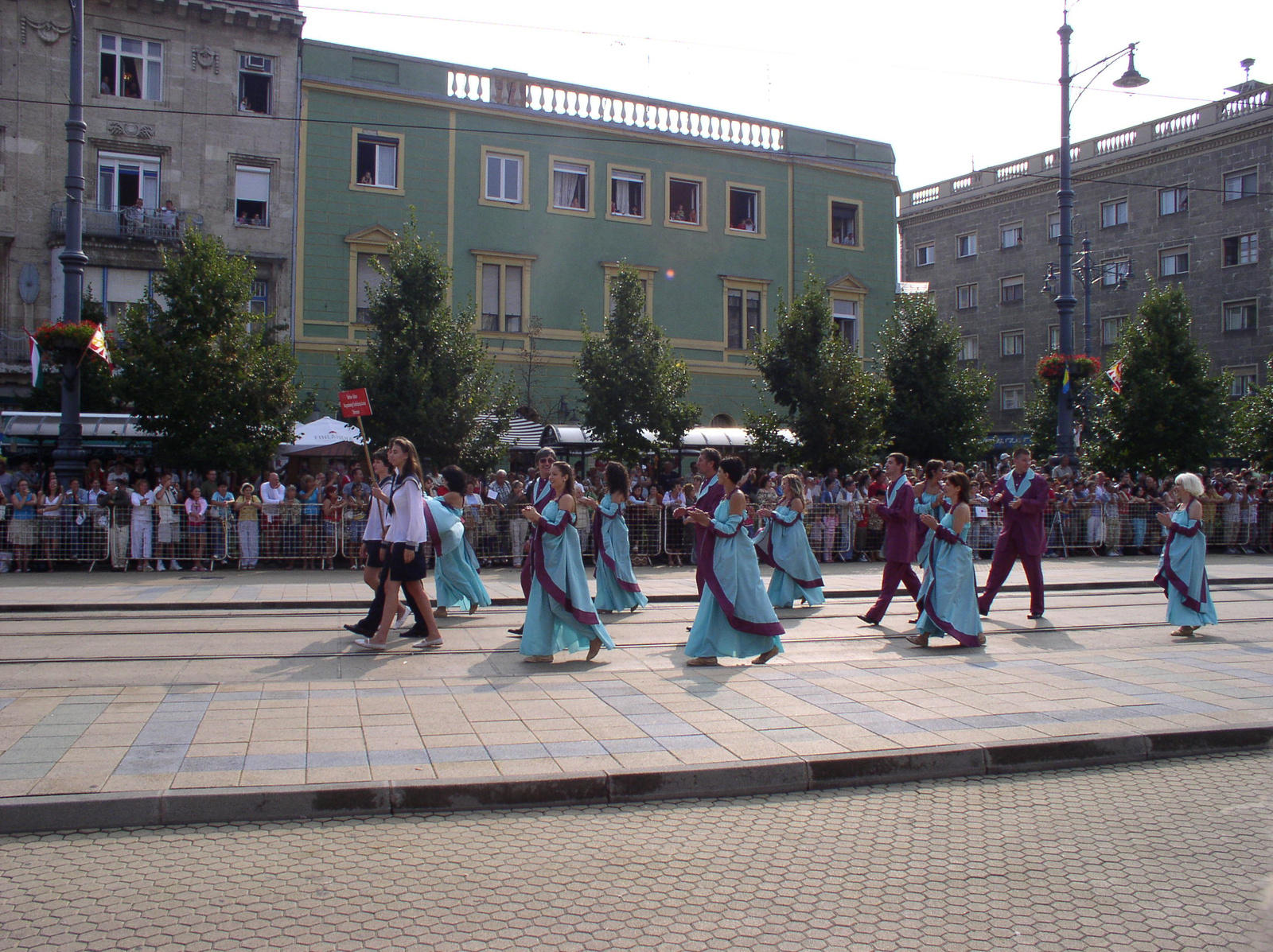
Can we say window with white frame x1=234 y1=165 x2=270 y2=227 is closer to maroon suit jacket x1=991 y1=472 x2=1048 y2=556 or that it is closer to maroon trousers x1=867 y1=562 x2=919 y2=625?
maroon trousers x1=867 y1=562 x2=919 y2=625

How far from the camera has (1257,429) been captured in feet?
94.7

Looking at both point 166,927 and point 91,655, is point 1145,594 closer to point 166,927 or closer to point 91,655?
point 91,655

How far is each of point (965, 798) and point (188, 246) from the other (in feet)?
63.5

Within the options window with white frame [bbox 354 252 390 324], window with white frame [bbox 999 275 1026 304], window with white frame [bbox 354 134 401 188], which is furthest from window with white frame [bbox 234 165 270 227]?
window with white frame [bbox 999 275 1026 304]

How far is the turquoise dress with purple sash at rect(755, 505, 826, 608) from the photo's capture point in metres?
12.5

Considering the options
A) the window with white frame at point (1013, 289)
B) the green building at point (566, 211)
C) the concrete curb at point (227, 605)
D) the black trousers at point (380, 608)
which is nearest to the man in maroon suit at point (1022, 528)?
the concrete curb at point (227, 605)

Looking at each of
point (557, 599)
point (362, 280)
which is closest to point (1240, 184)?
point (362, 280)

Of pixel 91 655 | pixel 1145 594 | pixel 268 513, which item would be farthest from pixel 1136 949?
pixel 268 513

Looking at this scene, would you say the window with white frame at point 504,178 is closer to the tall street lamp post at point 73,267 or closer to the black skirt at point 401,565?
the tall street lamp post at point 73,267

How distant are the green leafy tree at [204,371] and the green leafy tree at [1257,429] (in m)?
25.4

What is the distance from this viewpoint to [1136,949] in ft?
11.6

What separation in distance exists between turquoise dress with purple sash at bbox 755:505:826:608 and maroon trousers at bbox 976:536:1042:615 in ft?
6.36

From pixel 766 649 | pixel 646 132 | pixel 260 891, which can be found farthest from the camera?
pixel 646 132

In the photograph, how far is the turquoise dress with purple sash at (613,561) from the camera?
12.1 m
